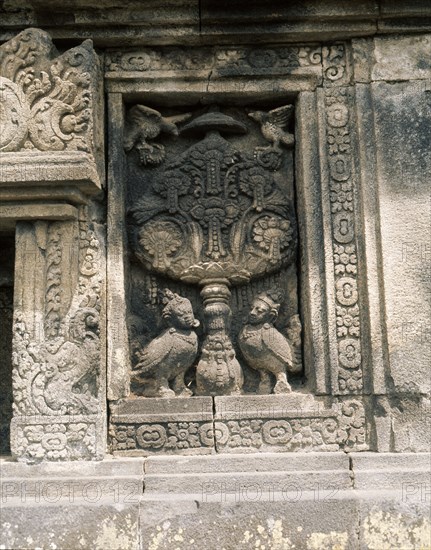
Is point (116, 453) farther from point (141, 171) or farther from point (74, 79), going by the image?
point (74, 79)

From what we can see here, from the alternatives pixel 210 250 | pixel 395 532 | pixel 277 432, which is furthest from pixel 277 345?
pixel 395 532

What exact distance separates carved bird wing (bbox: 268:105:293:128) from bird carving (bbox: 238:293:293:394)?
3.88ft

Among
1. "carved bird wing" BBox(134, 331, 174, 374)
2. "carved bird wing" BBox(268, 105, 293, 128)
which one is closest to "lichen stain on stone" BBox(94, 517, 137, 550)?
"carved bird wing" BBox(134, 331, 174, 374)

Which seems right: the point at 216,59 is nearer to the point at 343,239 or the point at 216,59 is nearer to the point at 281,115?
the point at 281,115

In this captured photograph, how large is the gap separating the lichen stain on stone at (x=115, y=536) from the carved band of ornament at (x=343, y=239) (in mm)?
1462

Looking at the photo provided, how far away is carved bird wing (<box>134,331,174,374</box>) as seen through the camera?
16.4 feet

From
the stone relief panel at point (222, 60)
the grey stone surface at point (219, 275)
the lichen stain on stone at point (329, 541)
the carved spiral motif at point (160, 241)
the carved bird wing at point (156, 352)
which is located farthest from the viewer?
the stone relief panel at point (222, 60)

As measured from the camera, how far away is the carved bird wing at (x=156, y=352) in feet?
16.4

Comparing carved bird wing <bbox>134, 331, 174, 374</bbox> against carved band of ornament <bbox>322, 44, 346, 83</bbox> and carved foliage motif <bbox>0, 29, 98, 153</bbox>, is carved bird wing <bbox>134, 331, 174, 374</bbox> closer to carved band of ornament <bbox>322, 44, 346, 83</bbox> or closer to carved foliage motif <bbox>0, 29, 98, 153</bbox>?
carved foliage motif <bbox>0, 29, 98, 153</bbox>

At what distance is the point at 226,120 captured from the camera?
534 centimetres

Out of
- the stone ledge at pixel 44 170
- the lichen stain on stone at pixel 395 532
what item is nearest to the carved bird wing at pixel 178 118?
the stone ledge at pixel 44 170

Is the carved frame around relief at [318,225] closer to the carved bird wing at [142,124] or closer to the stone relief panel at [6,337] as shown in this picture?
the carved bird wing at [142,124]

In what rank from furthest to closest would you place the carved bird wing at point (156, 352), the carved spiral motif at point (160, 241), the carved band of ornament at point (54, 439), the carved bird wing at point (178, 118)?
the carved bird wing at point (178, 118) → the carved spiral motif at point (160, 241) → the carved bird wing at point (156, 352) → the carved band of ornament at point (54, 439)

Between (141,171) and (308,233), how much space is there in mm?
1178
